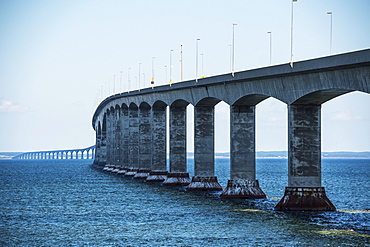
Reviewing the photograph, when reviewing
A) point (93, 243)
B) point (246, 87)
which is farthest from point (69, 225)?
point (246, 87)

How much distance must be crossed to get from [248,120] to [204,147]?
410 inches

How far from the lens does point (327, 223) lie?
45.2 metres

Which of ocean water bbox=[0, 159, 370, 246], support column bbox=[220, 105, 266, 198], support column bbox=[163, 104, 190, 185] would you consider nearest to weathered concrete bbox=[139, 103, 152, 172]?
support column bbox=[163, 104, 190, 185]

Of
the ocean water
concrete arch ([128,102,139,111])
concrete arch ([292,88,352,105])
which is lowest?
the ocean water

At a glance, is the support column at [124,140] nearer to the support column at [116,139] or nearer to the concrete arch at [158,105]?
the support column at [116,139]

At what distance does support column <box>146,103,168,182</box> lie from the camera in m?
87.1

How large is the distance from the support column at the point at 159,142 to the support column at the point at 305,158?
125ft

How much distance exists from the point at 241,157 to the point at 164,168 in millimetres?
28124

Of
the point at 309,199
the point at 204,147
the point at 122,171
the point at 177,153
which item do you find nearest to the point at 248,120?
the point at 204,147

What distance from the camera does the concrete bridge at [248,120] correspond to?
46.0 metres

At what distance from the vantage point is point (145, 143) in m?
94.2

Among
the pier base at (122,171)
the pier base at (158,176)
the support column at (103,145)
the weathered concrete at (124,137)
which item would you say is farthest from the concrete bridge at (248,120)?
the support column at (103,145)

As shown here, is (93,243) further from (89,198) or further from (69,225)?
(89,198)

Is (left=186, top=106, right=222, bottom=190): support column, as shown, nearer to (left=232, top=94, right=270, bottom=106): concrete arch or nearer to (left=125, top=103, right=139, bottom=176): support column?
(left=232, top=94, right=270, bottom=106): concrete arch
